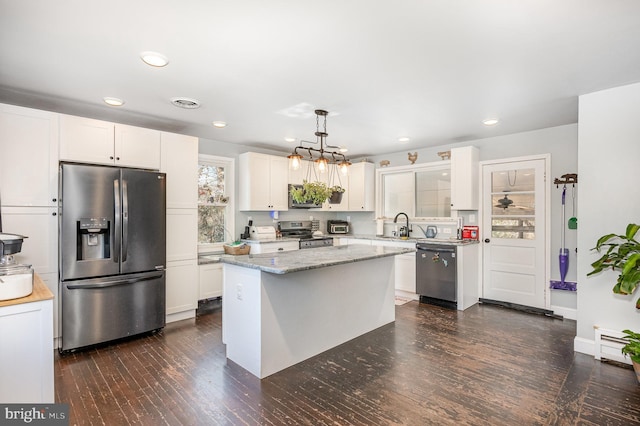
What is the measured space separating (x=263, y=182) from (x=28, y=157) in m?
2.95

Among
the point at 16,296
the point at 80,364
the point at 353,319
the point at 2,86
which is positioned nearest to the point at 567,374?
the point at 353,319

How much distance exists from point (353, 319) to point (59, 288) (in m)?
2.99

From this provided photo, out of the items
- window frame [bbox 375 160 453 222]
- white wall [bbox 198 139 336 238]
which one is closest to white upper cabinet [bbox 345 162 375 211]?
window frame [bbox 375 160 453 222]

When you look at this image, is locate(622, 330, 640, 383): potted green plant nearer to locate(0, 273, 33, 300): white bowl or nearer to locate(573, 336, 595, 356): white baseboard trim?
locate(573, 336, 595, 356): white baseboard trim

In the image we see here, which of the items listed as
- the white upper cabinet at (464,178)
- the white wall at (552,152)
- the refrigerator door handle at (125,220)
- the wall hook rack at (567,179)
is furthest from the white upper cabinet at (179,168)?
the wall hook rack at (567,179)

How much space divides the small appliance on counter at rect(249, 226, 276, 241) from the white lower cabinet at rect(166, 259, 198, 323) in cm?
120

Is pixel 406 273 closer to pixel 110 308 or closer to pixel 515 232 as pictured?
pixel 515 232

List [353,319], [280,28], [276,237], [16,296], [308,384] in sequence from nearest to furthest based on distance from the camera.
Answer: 1. [16,296]
2. [280,28]
3. [308,384]
4. [353,319]
5. [276,237]

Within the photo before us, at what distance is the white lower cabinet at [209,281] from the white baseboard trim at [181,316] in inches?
10.8

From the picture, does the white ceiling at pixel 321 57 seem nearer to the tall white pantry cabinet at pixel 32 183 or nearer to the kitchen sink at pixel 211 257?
the tall white pantry cabinet at pixel 32 183

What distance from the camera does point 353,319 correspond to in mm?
3617

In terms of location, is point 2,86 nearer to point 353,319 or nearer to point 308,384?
point 308,384

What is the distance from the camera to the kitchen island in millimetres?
2740

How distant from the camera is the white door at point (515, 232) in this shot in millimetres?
4543
